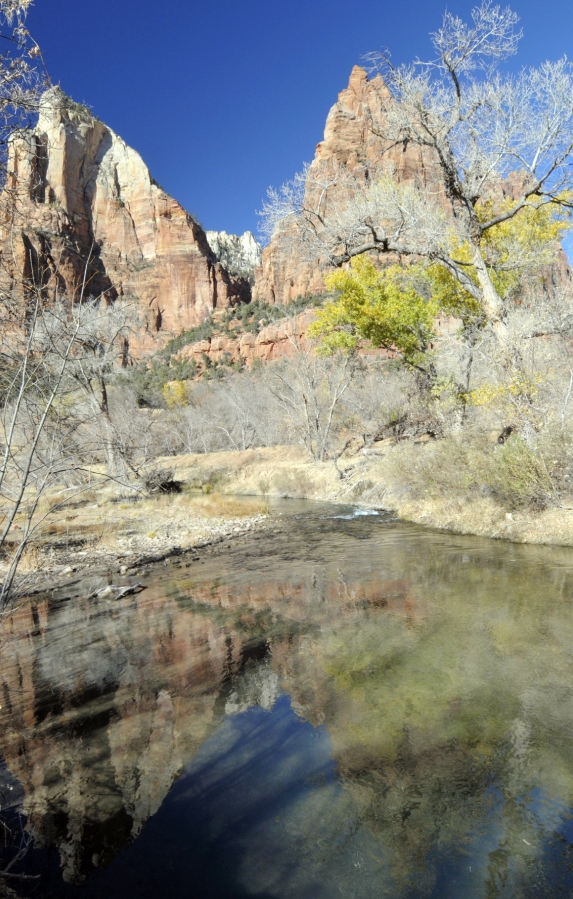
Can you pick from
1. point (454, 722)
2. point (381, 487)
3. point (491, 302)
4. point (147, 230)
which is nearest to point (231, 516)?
point (381, 487)

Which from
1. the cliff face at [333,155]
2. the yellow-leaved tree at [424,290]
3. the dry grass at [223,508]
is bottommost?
the dry grass at [223,508]

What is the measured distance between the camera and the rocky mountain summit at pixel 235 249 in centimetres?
14029

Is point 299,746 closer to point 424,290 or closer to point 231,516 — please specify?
point 231,516

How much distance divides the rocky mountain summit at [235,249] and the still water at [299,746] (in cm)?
13243

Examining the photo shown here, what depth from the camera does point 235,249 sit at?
493 ft

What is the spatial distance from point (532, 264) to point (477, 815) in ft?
49.1

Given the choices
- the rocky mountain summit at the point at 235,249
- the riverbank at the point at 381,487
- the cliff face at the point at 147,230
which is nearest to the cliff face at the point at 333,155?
the cliff face at the point at 147,230

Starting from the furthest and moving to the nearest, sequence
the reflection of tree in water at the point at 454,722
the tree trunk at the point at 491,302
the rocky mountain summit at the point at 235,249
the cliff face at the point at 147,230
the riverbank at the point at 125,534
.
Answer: the rocky mountain summit at the point at 235,249, the cliff face at the point at 147,230, the tree trunk at the point at 491,302, the riverbank at the point at 125,534, the reflection of tree in water at the point at 454,722

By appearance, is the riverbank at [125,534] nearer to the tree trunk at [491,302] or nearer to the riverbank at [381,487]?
the riverbank at [381,487]

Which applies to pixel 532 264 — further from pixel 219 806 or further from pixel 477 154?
pixel 219 806

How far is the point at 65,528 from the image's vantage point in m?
12.2

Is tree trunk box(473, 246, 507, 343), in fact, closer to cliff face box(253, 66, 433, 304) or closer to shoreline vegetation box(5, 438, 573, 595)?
shoreline vegetation box(5, 438, 573, 595)

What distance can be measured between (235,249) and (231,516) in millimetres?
149978

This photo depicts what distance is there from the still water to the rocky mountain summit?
132 meters
